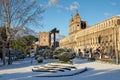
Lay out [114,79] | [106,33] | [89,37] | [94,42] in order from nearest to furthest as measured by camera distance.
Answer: [114,79] → [106,33] → [94,42] → [89,37]

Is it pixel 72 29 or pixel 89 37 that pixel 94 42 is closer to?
pixel 89 37

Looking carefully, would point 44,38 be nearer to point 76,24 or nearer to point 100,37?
point 76,24

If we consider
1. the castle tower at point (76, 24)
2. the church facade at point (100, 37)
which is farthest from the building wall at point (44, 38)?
the church facade at point (100, 37)

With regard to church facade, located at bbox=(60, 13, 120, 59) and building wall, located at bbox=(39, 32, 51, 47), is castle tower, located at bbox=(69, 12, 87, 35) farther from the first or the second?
building wall, located at bbox=(39, 32, 51, 47)

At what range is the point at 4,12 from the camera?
133ft

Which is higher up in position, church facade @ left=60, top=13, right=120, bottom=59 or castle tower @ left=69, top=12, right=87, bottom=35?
castle tower @ left=69, top=12, right=87, bottom=35

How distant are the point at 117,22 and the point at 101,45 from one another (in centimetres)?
1125

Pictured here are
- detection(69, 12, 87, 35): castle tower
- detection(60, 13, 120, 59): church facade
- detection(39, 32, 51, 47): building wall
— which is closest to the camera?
detection(60, 13, 120, 59): church facade

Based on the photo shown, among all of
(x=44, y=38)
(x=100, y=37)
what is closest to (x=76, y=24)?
(x=44, y=38)

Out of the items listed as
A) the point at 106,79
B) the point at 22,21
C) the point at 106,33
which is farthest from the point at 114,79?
the point at 106,33

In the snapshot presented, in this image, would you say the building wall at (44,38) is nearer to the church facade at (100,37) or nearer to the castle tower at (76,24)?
the castle tower at (76,24)

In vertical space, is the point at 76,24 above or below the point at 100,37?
above

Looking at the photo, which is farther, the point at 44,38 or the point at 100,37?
the point at 44,38

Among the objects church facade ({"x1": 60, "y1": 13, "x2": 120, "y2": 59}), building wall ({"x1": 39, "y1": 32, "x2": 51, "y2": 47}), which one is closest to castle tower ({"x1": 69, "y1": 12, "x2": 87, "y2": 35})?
church facade ({"x1": 60, "y1": 13, "x2": 120, "y2": 59})
